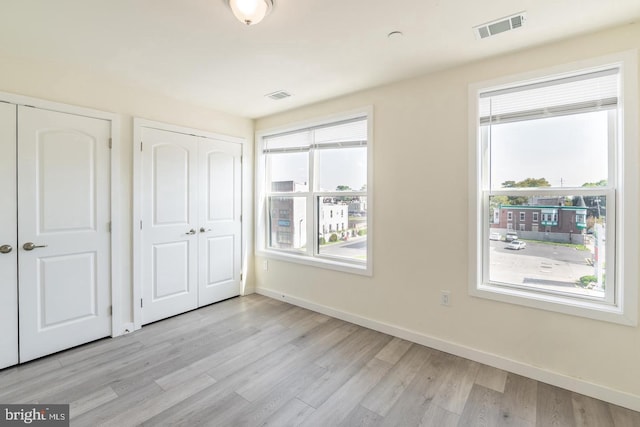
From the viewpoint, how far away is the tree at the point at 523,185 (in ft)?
7.36

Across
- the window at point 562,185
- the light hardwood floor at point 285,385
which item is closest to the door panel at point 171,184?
the light hardwood floor at point 285,385

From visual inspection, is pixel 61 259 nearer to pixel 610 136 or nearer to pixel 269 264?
pixel 269 264

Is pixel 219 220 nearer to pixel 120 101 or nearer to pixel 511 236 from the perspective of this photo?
pixel 120 101

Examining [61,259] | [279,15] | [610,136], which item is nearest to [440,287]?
[610,136]

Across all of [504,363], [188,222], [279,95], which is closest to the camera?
[504,363]

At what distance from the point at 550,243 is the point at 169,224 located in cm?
363

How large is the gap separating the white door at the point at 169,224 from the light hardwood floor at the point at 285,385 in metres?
0.51

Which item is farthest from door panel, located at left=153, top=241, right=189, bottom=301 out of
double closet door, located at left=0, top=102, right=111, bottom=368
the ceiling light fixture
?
the ceiling light fixture

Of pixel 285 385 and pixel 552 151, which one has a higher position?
pixel 552 151

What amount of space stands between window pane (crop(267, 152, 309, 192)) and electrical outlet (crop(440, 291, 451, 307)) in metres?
1.96

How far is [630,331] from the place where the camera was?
1900 millimetres

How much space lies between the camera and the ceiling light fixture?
164cm

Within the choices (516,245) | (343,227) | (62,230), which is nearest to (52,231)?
(62,230)

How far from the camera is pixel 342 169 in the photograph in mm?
3369
